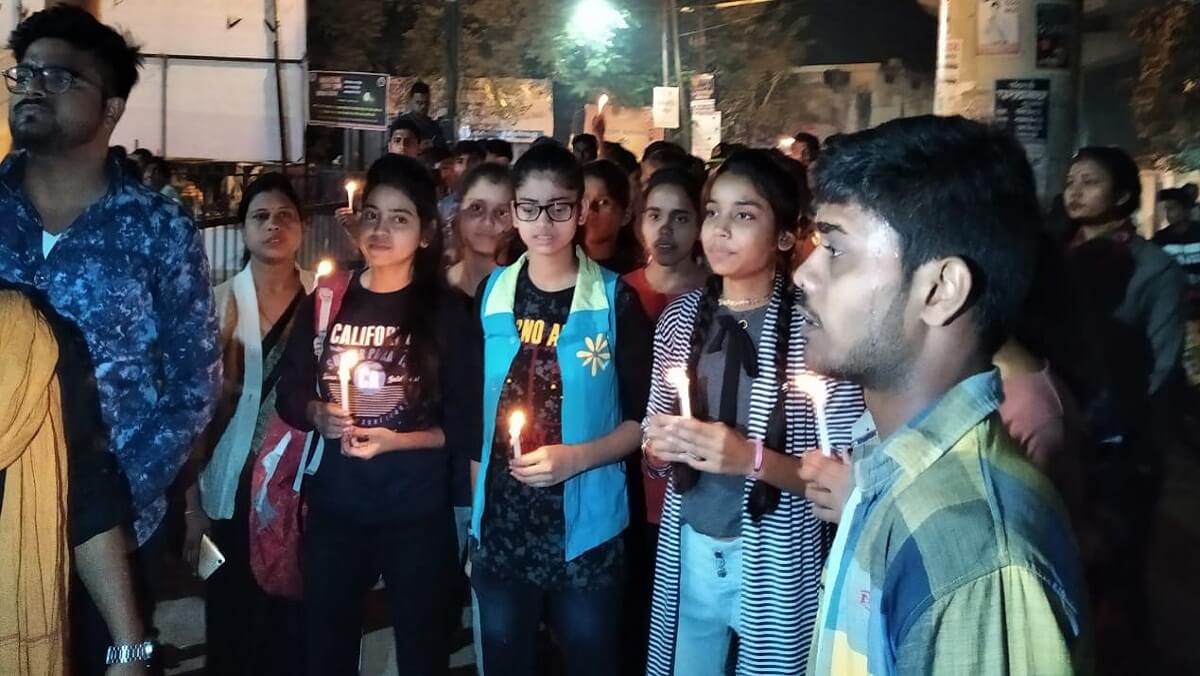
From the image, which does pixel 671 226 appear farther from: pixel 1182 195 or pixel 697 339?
pixel 1182 195

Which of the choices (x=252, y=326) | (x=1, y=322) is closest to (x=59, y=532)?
(x=1, y=322)

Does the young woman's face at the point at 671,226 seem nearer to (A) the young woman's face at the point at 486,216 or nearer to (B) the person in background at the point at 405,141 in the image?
(A) the young woman's face at the point at 486,216

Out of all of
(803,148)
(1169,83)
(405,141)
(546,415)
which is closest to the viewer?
(546,415)

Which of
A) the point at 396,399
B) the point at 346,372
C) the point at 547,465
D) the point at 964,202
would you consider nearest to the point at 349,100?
the point at 396,399

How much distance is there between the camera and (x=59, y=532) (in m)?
2.36

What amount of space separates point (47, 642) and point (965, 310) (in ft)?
6.93

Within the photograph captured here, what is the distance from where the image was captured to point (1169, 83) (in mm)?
7953

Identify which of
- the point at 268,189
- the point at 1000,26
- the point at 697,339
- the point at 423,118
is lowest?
the point at 697,339

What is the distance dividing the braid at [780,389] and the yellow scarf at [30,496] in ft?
5.35

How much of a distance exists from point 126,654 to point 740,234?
187 centimetres

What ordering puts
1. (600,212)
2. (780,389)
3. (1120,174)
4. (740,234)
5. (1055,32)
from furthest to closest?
(1055,32) → (1120,174) → (600,212) → (740,234) → (780,389)

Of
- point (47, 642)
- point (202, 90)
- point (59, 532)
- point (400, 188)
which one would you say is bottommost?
point (47, 642)

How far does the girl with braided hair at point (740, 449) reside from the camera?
2.65 m

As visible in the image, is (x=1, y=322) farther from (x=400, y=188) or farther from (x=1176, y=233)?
(x=1176, y=233)
